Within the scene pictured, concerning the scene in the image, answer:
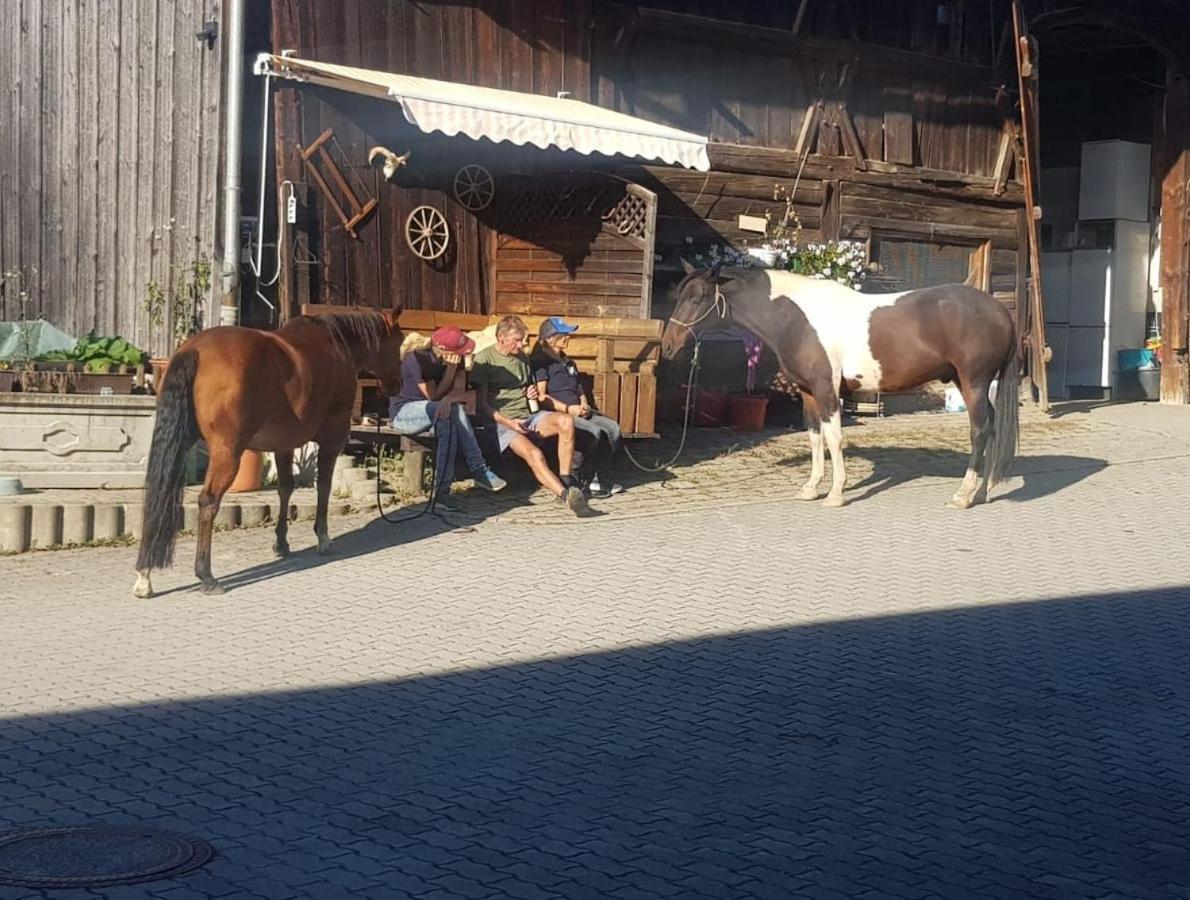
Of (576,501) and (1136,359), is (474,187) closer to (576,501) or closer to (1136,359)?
(576,501)

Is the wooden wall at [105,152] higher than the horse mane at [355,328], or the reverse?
the wooden wall at [105,152]

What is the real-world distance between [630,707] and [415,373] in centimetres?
523

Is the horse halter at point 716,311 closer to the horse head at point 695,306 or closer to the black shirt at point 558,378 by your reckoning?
the horse head at point 695,306

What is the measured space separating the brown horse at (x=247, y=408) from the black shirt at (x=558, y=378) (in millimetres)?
1897

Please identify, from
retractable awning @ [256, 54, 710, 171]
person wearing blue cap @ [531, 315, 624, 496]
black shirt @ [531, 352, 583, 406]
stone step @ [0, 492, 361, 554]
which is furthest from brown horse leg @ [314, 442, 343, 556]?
retractable awning @ [256, 54, 710, 171]

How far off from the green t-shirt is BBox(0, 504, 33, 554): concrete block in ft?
10.8

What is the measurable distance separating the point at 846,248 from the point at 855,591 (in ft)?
30.0

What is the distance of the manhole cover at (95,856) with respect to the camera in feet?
15.1

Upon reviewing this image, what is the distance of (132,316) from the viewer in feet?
43.9

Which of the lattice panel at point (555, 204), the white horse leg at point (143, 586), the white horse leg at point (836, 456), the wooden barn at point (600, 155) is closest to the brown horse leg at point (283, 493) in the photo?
the white horse leg at point (143, 586)

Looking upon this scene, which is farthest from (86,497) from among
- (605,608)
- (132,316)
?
(605,608)

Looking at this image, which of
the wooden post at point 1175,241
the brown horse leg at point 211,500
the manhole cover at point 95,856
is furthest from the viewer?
the wooden post at point 1175,241

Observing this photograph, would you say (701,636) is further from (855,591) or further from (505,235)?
(505,235)

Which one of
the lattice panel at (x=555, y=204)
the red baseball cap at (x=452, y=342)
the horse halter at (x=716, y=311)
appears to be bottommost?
the red baseball cap at (x=452, y=342)
